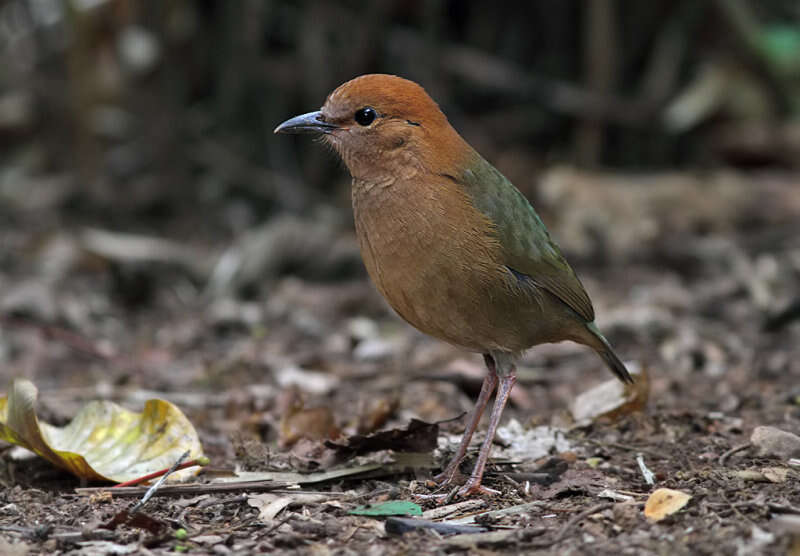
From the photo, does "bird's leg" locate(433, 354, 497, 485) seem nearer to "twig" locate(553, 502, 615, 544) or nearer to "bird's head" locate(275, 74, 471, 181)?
"twig" locate(553, 502, 615, 544)

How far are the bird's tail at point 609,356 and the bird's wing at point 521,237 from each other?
3.3 inches

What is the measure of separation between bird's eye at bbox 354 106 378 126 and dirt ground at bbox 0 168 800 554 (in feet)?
3.75

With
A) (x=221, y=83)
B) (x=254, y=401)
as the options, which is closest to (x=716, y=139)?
(x=221, y=83)

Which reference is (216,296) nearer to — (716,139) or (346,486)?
(346,486)

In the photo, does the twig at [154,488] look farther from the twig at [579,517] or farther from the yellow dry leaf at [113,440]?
the twig at [579,517]

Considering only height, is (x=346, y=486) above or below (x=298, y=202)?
below

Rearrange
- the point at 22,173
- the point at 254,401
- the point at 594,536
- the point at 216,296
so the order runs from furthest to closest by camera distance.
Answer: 1. the point at 22,173
2. the point at 216,296
3. the point at 254,401
4. the point at 594,536

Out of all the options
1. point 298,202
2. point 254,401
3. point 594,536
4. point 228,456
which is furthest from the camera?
point 298,202

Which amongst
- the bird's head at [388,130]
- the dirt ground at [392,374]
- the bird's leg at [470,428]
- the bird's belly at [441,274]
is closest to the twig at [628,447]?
the dirt ground at [392,374]

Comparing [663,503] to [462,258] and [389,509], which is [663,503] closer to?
[389,509]

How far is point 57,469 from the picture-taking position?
3.57 m

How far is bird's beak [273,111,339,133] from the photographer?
151 inches

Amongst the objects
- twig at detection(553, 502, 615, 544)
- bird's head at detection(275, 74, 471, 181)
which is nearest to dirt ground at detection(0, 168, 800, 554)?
twig at detection(553, 502, 615, 544)

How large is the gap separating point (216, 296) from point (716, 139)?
417cm
